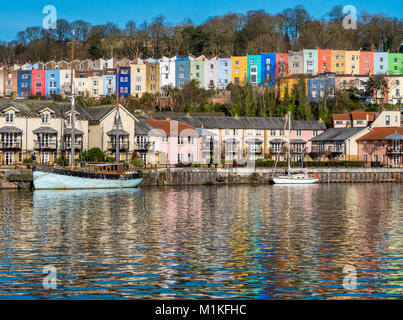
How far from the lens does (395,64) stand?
470 ft

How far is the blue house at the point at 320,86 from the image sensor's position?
413ft

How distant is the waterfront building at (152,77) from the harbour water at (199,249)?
8463 centimetres

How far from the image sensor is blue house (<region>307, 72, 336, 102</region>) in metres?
126

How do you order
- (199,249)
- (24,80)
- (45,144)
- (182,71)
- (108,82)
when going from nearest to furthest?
(199,249) < (45,144) < (108,82) < (182,71) < (24,80)

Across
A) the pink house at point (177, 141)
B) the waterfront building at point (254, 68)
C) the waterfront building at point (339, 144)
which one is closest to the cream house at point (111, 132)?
the pink house at point (177, 141)

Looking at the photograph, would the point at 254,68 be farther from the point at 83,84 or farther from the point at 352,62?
the point at 83,84

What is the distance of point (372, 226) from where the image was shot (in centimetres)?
3841

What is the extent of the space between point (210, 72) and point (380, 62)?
36.6 m

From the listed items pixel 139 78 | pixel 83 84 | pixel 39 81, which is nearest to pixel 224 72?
pixel 139 78

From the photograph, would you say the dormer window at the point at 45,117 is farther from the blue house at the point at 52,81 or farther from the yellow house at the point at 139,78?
the blue house at the point at 52,81

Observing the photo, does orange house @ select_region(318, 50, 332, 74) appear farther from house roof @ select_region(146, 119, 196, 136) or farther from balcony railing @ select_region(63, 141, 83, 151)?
balcony railing @ select_region(63, 141, 83, 151)

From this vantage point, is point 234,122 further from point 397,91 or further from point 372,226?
point 372,226

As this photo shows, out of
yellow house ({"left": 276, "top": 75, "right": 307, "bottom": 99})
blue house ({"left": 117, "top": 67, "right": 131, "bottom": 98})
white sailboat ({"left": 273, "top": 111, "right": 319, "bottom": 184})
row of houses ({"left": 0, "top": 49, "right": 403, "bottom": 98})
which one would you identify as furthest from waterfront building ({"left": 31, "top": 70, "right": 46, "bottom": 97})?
white sailboat ({"left": 273, "top": 111, "right": 319, "bottom": 184})

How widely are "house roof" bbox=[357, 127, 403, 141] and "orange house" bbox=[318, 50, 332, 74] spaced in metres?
38.7
